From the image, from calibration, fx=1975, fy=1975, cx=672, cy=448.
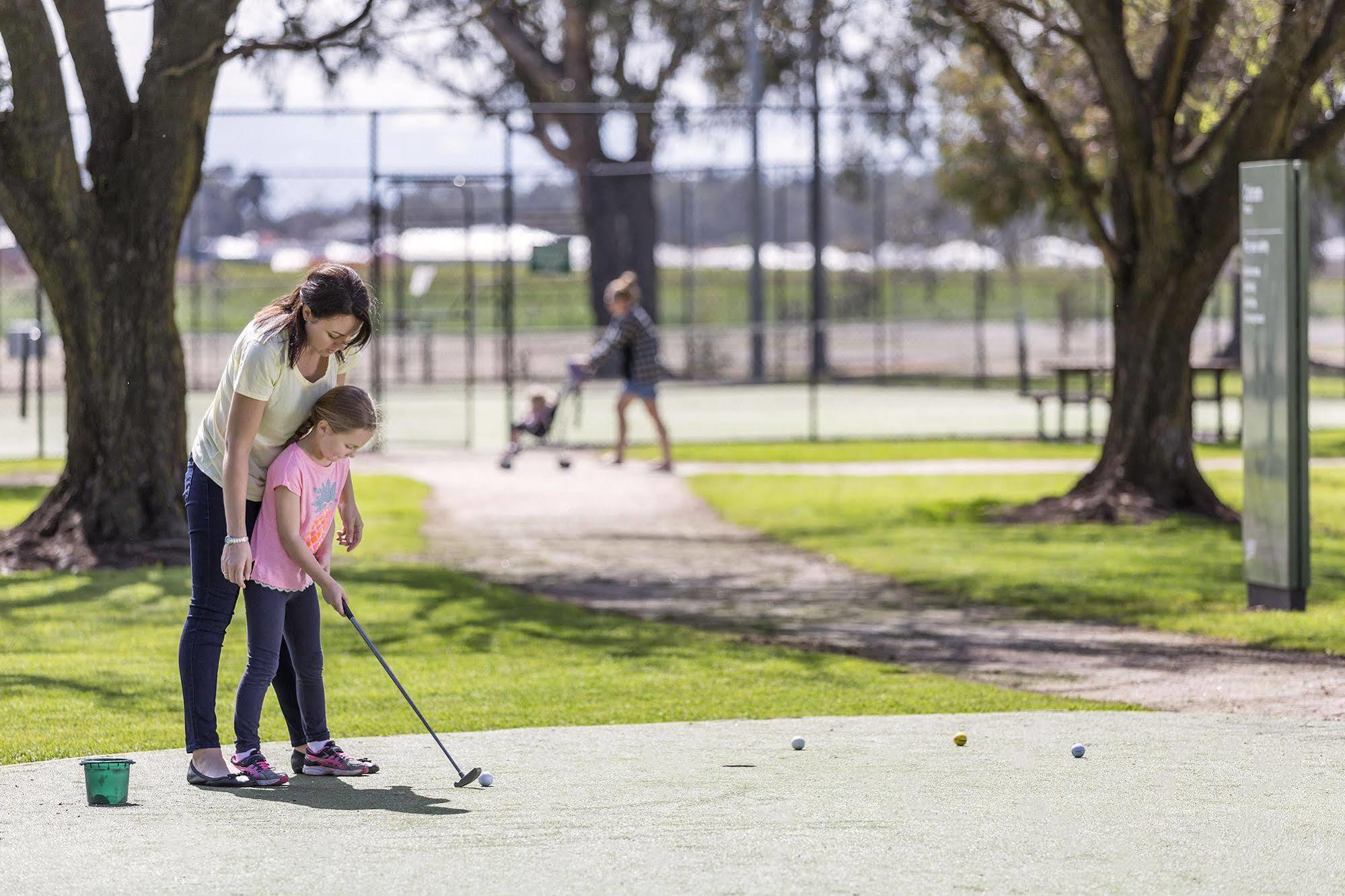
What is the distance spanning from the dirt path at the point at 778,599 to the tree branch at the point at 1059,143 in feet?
9.67

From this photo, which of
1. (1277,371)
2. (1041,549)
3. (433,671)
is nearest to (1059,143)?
(1041,549)

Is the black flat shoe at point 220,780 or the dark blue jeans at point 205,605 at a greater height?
the dark blue jeans at point 205,605

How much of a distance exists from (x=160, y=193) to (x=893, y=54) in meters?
17.8

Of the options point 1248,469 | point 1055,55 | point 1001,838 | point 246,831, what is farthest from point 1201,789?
point 1055,55

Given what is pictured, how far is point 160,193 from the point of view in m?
11.2

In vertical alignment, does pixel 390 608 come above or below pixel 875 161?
below

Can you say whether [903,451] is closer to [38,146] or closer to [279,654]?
[38,146]

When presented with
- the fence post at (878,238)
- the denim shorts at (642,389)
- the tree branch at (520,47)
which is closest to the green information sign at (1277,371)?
the denim shorts at (642,389)

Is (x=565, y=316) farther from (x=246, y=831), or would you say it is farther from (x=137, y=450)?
(x=246, y=831)

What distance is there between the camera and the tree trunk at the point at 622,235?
31.5 meters

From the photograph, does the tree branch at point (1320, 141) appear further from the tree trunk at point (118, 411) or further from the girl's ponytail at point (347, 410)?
the girl's ponytail at point (347, 410)

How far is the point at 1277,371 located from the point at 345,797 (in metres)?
5.74

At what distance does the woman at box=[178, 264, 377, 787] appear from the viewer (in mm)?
5312

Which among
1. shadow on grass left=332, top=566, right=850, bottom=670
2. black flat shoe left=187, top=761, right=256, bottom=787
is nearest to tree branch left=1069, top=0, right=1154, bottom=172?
shadow on grass left=332, top=566, right=850, bottom=670
